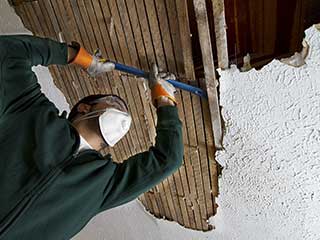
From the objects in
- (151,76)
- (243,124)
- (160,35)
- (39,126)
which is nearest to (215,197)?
(243,124)

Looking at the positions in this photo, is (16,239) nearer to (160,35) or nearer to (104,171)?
(104,171)

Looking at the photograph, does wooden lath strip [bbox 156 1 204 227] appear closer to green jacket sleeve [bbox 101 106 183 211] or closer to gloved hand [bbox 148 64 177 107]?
gloved hand [bbox 148 64 177 107]

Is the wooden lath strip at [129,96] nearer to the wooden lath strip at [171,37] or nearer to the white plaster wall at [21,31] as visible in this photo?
the wooden lath strip at [171,37]

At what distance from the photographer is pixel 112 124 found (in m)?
1.37

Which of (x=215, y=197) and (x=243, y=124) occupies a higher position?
(x=243, y=124)

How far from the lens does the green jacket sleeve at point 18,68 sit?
1.27 meters

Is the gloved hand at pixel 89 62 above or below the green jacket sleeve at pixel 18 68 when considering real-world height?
below

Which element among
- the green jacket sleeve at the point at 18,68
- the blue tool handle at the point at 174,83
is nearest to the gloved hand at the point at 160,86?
the blue tool handle at the point at 174,83

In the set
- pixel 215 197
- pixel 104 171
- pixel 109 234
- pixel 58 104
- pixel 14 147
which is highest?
pixel 14 147

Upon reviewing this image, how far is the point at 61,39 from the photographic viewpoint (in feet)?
5.88

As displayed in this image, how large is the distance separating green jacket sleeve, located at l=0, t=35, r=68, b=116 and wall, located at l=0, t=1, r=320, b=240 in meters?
0.62

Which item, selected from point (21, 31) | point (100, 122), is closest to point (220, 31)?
point (100, 122)

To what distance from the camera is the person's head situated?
1355mm

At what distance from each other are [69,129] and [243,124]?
61 cm
